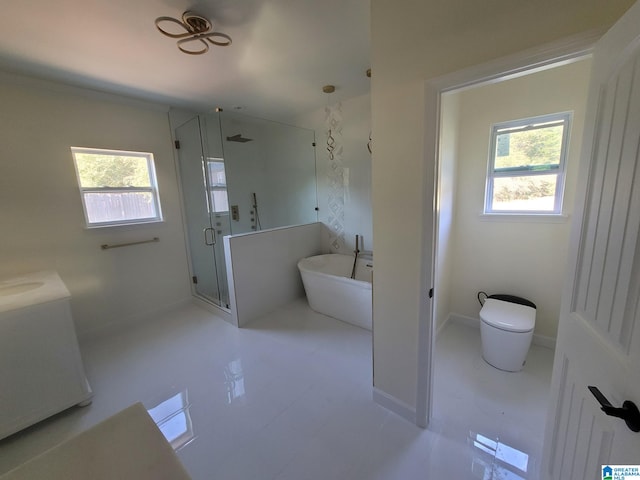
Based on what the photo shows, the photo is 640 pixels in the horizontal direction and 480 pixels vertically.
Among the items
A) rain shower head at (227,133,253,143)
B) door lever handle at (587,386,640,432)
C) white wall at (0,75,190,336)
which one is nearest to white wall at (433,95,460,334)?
door lever handle at (587,386,640,432)

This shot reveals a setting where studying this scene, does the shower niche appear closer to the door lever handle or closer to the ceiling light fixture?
the ceiling light fixture

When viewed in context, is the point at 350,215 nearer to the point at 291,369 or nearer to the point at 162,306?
the point at 291,369

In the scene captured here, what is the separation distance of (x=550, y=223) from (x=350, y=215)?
6.83 feet

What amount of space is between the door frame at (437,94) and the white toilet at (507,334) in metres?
0.82

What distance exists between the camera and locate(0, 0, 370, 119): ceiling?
1.54 metres

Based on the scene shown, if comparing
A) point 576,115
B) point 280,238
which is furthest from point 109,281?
point 576,115

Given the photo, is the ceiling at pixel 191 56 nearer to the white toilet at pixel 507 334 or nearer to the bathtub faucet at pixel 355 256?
the bathtub faucet at pixel 355 256

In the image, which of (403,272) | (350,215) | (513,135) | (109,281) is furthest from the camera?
(350,215)

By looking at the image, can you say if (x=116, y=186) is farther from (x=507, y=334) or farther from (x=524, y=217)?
(x=524, y=217)

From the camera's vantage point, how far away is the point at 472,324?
270cm

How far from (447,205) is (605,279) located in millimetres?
1716

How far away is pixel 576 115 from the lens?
1976 mm

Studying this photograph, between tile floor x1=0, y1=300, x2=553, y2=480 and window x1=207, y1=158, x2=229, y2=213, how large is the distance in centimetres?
157

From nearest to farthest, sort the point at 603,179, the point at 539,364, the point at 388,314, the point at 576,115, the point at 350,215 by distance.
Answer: the point at 603,179
the point at 388,314
the point at 576,115
the point at 539,364
the point at 350,215
